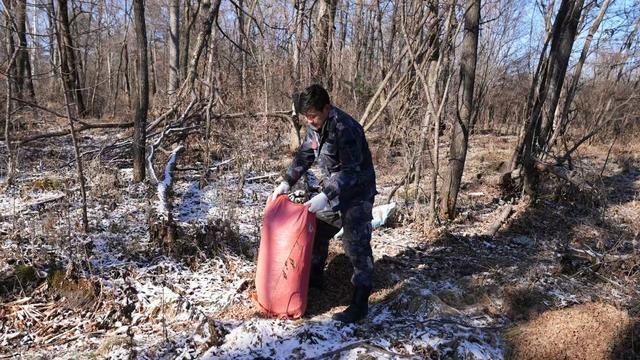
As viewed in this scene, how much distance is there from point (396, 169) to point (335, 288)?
479cm

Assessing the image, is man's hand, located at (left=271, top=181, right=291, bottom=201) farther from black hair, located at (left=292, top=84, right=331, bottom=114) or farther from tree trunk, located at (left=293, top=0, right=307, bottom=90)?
tree trunk, located at (left=293, top=0, right=307, bottom=90)

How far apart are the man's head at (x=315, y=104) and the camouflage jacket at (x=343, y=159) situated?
58mm

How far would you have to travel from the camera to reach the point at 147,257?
3809 mm

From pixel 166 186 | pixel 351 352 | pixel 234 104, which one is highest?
pixel 234 104

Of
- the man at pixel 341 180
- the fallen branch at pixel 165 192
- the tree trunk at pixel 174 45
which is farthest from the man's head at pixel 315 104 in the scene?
the tree trunk at pixel 174 45

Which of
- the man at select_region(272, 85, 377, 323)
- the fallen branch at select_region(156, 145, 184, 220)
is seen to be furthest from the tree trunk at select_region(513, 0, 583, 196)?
the fallen branch at select_region(156, 145, 184, 220)

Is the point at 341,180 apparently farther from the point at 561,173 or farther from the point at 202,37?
the point at 561,173

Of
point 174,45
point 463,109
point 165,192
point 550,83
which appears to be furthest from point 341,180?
point 174,45

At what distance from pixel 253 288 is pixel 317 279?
0.53 metres

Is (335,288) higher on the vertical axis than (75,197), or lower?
lower

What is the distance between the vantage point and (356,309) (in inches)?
121

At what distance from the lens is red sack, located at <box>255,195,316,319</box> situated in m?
2.94

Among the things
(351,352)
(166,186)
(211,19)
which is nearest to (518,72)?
(211,19)

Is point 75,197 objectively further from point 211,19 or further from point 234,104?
point 234,104
